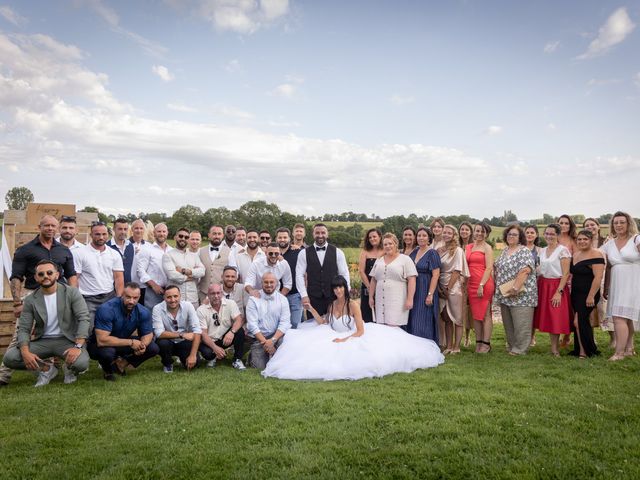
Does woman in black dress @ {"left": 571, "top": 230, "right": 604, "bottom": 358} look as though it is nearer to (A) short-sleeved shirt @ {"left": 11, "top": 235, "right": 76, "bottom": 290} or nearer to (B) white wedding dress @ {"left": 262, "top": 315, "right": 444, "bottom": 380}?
(B) white wedding dress @ {"left": 262, "top": 315, "right": 444, "bottom": 380}

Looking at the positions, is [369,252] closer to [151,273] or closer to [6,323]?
[151,273]

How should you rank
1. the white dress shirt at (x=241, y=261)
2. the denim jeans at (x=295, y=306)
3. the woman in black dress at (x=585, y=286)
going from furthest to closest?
the white dress shirt at (x=241, y=261)
the denim jeans at (x=295, y=306)
the woman in black dress at (x=585, y=286)

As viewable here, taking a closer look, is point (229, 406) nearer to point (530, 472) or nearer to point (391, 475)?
point (391, 475)

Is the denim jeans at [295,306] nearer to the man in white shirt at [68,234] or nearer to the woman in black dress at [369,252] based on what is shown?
the woman in black dress at [369,252]

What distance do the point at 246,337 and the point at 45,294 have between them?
2.96 m

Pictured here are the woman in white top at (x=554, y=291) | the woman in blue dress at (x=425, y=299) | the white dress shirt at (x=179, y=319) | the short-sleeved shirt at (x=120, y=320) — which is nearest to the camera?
the short-sleeved shirt at (x=120, y=320)

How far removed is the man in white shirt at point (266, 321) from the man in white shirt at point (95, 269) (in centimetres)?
223

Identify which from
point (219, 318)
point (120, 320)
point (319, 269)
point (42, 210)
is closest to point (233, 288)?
point (219, 318)

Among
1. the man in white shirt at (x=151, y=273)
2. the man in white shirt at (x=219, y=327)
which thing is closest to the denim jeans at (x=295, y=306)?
the man in white shirt at (x=219, y=327)

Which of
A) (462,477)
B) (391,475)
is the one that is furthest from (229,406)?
(462,477)

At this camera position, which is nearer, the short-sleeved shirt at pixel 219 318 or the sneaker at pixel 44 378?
the sneaker at pixel 44 378

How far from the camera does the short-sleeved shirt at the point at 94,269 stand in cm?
730

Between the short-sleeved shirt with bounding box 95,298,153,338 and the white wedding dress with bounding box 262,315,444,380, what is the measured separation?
1.90 meters

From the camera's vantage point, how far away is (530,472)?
3.73 m
